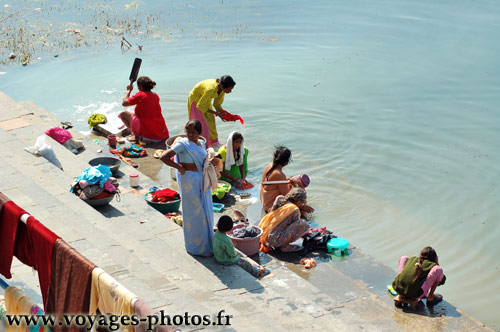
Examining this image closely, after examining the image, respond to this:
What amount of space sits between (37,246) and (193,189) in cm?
270

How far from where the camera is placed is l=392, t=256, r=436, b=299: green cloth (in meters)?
7.23

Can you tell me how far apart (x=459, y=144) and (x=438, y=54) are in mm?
6213

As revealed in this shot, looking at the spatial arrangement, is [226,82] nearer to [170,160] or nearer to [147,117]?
[147,117]

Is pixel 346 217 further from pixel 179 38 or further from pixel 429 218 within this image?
pixel 179 38

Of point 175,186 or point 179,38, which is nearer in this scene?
point 175,186

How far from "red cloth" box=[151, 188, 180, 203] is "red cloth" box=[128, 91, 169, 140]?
270cm

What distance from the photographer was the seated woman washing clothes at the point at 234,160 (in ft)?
32.2

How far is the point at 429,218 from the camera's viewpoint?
1022 cm

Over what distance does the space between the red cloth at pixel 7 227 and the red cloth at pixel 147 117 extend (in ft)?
21.0

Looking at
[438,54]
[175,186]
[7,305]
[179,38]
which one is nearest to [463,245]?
[175,186]

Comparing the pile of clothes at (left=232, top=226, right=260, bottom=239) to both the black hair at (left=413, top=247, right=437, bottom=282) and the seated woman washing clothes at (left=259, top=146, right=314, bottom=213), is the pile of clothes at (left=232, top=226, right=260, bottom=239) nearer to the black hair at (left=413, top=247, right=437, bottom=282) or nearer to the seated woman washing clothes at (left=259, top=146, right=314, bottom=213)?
the seated woman washing clothes at (left=259, top=146, right=314, bottom=213)

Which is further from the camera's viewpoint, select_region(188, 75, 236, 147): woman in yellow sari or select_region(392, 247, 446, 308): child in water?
select_region(188, 75, 236, 147): woman in yellow sari

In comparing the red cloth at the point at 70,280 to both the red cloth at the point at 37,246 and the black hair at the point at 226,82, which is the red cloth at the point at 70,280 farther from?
the black hair at the point at 226,82

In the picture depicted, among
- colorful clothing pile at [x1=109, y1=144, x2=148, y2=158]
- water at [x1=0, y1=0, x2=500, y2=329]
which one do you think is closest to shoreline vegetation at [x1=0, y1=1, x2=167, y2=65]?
water at [x1=0, y1=0, x2=500, y2=329]
